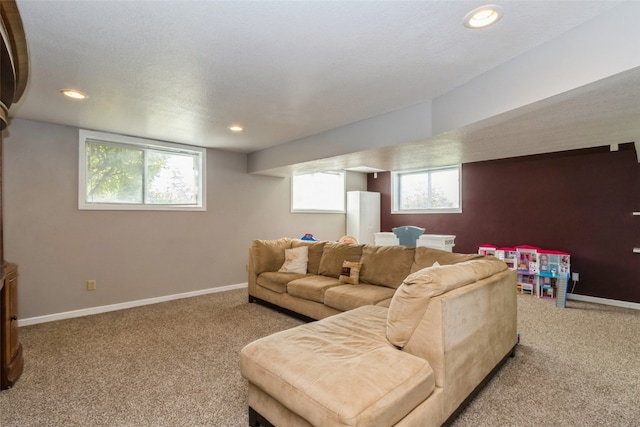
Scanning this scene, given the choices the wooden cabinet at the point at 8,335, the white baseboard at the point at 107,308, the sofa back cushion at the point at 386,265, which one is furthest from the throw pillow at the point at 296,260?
the wooden cabinet at the point at 8,335

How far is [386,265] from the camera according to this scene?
3.42 m

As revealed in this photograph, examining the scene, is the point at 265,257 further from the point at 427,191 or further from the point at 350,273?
the point at 427,191

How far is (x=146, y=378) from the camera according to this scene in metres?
2.38

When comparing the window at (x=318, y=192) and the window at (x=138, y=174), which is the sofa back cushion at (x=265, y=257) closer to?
the window at (x=138, y=174)

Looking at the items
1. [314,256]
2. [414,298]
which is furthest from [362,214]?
[414,298]

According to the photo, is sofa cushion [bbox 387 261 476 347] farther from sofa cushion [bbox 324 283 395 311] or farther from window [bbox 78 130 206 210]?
window [bbox 78 130 206 210]

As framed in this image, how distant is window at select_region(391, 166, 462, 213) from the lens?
249 inches

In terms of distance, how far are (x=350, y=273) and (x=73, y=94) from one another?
10.6 ft

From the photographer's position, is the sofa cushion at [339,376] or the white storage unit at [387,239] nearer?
the sofa cushion at [339,376]

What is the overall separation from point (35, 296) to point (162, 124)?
8.15 feet

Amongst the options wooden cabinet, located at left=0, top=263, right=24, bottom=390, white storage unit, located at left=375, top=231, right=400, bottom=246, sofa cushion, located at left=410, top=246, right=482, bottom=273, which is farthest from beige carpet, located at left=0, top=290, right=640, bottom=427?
white storage unit, located at left=375, top=231, right=400, bottom=246

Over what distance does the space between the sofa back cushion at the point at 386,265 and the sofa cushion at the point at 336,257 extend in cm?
17

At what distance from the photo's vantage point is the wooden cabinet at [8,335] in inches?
86.9

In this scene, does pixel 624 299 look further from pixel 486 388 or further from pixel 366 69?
pixel 366 69
